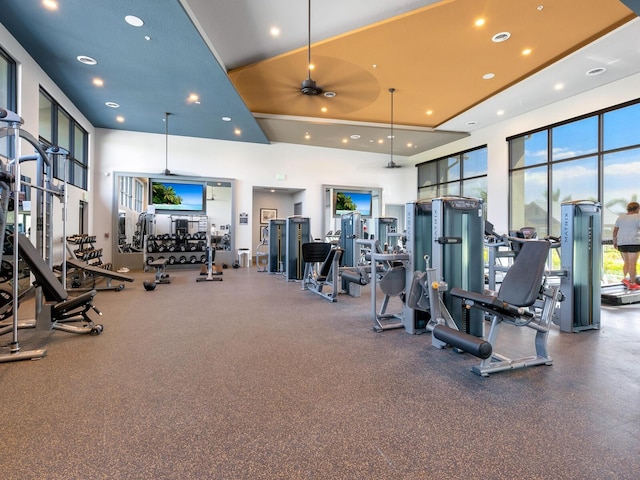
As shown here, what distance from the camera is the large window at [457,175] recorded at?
995 centimetres

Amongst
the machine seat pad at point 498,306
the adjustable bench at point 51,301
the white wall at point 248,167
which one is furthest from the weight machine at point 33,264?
the white wall at point 248,167

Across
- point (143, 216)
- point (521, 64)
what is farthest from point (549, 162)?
point (143, 216)

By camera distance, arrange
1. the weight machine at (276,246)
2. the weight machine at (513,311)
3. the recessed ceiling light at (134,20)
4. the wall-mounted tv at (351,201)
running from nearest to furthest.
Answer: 1. the weight machine at (513,311)
2. the recessed ceiling light at (134,20)
3. the weight machine at (276,246)
4. the wall-mounted tv at (351,201)

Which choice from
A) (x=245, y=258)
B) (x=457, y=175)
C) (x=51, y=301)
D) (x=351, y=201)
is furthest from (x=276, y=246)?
(x=457, y=175)

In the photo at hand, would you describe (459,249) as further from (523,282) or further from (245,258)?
(245,258)

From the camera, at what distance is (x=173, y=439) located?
1729 millimetres

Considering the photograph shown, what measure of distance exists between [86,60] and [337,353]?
20.2ft

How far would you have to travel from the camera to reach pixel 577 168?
7.43 m

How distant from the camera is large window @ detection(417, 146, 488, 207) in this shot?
9953 mm

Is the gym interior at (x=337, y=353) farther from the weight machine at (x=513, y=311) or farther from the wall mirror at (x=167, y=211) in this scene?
the wall mirror at (x=167, y=211)

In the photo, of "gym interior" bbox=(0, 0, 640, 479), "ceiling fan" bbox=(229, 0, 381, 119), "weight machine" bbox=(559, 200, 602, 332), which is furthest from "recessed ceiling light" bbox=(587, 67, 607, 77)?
"weight machine" bbox=(559, 200, 602, 332)

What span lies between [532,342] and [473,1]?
4.36m

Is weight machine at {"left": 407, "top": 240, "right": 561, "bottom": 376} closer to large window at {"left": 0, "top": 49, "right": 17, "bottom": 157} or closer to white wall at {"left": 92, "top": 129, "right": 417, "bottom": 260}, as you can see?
large window at {"left": 0, "top": 49, "right": 17, "bottom": 157}

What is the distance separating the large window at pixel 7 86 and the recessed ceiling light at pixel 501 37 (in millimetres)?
7408
